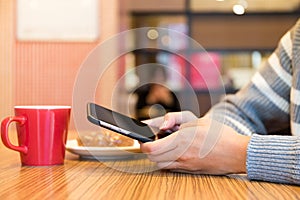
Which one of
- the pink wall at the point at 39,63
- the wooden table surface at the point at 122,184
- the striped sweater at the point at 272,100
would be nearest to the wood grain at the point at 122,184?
the wooden table surface at the point at 122,184

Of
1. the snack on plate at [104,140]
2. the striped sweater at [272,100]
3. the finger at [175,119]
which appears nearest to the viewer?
the finger at [175,119]

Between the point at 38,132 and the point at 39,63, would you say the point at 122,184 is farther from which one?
the point at 39,63

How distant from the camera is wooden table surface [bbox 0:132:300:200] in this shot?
2.11 feet

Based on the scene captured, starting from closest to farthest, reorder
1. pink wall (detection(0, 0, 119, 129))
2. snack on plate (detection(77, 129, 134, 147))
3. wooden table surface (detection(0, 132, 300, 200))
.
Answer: wooden table surface (detection(0, 132, 300, 200)) < snack on plate (detection(77, 129, 134, 147)) < pink wall (detection(0, 0, 119, 129))

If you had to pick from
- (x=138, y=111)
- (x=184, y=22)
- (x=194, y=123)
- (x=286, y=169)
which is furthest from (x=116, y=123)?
(x=184, y=22)

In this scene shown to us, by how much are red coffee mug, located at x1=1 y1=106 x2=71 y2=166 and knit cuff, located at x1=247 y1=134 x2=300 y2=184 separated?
331mm

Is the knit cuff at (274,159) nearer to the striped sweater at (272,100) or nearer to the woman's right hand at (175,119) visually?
the woman's right hand at (175,119)

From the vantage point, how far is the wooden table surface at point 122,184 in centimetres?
64

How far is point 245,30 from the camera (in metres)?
4.27

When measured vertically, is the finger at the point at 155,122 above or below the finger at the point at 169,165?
above

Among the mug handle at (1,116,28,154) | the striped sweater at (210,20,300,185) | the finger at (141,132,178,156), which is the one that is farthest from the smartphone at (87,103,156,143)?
the striped sweater at (210,20,300,185)

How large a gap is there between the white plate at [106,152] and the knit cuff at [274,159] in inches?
10.4

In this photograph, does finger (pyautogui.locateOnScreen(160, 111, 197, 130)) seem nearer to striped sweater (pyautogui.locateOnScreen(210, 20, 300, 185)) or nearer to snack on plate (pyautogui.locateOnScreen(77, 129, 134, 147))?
snack on plate (pyautogui.locateOnScreen(77, 129, 134, 147))

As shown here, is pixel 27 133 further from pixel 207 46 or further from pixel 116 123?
pixel 207 46
